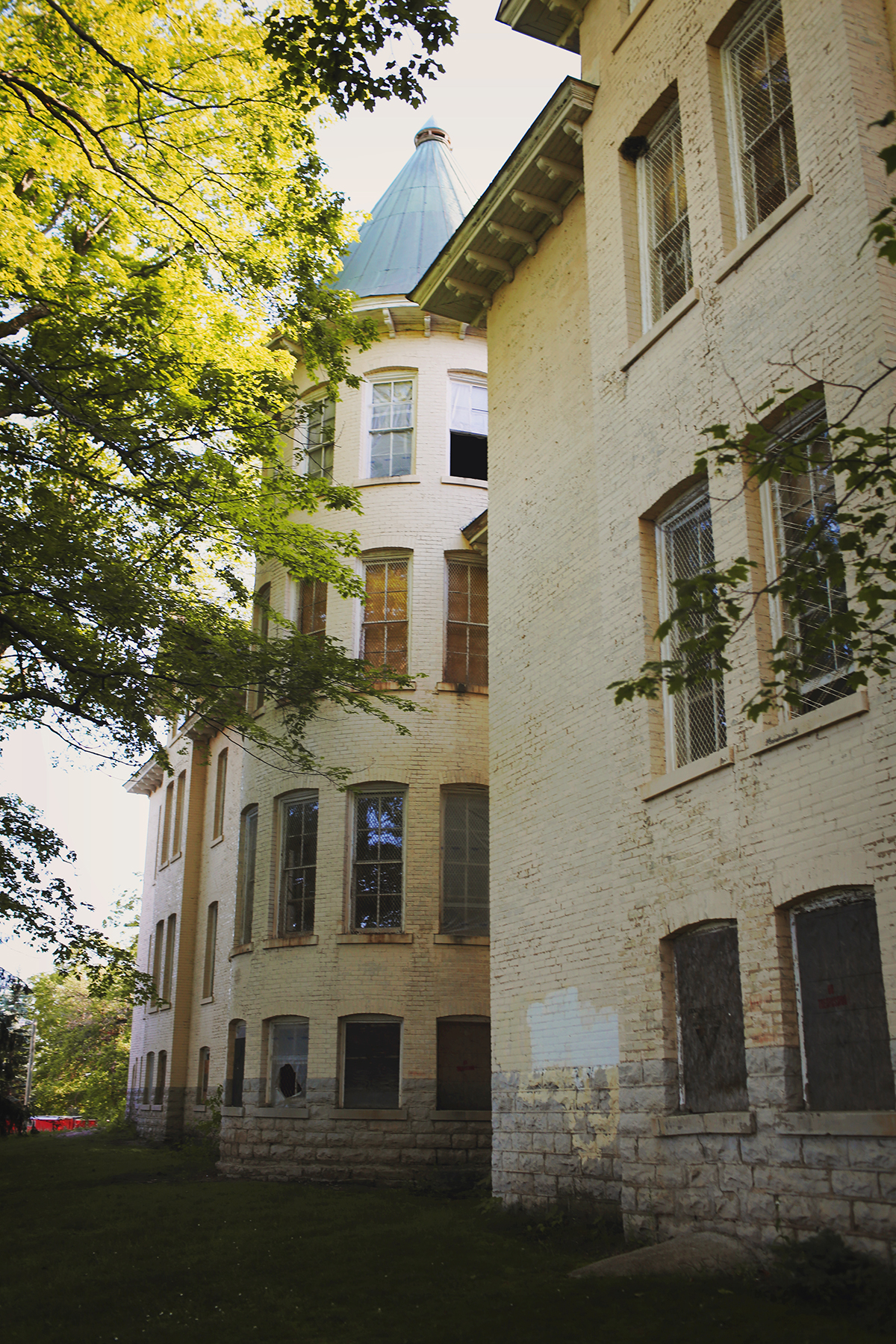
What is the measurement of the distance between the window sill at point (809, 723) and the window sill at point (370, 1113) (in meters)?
10.9

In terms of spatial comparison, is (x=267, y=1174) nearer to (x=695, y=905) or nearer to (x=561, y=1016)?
(x=561, y=1016)

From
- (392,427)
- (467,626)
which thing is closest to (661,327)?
(467,626)

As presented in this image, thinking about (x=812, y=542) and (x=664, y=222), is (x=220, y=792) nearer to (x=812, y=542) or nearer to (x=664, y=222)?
(x=664, y=222)

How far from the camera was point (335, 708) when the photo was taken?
63.1ft

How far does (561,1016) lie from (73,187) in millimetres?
12007

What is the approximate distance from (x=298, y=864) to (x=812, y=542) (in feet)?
44.6

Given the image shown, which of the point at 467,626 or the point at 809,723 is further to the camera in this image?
the point at 467,626

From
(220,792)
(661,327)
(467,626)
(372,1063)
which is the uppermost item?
(467,626)

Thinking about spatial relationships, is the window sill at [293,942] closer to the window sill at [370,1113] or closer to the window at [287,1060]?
the window at [287,1060]

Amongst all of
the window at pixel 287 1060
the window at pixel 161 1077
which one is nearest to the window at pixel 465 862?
the window at pixel 287 1060

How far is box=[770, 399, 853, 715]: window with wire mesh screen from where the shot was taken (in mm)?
7949

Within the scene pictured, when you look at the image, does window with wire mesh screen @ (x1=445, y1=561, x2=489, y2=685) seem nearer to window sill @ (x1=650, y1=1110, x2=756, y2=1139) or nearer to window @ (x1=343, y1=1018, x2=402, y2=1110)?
window @ (x1=343, y1=1018, x2=402, y2=1110)

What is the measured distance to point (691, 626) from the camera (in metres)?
9.45

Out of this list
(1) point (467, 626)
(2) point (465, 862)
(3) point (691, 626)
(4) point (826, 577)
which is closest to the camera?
(4) point (826, 577)
